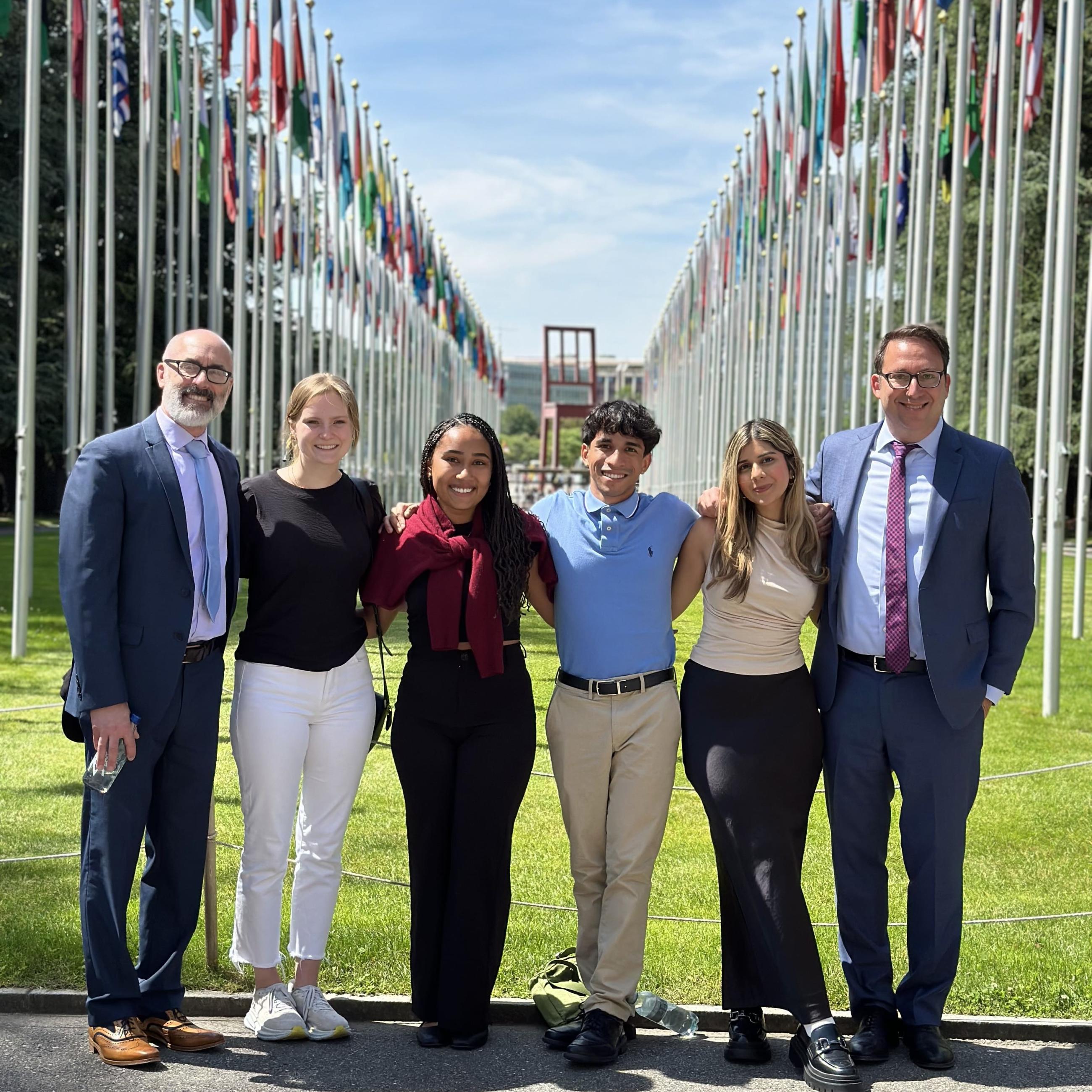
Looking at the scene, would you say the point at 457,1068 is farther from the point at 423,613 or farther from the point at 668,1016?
the point at 423,613

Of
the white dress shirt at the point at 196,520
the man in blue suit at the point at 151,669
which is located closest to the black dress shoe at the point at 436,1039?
the man in blue suit at the point at 151,669

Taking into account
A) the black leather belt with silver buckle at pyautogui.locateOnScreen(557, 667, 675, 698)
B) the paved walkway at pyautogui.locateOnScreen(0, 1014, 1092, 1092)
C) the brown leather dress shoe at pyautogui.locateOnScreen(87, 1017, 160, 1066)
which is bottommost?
the paved walkway at pyautogui.locateOnScreen(0, 1014, 1092, 1092)

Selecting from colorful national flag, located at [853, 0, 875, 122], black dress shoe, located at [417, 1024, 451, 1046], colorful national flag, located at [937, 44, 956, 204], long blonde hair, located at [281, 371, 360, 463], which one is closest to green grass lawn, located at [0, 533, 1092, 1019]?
black dress shoe, located at [417, 1024, 451, 1046]

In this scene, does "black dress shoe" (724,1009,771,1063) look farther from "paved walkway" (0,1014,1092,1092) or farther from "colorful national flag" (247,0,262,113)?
"colorful national flag" (247,0,262,113)

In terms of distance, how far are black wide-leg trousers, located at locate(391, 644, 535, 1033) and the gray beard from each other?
42.1 inches

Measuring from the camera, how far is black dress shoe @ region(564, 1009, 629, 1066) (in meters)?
4.20

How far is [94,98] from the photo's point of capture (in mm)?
16000

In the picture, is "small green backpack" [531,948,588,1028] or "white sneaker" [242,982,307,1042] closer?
"white sneaker" [242,982,307,1042]

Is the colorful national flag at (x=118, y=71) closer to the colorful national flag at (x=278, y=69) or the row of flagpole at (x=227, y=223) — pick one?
the row of flagpole at (x=227, y=223)

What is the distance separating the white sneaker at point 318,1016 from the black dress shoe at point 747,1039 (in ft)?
4.24

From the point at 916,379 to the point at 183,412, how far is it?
2493 mm

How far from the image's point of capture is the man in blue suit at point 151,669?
13.6 ft

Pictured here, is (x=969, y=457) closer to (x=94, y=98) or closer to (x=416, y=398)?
(x=94, y=98)

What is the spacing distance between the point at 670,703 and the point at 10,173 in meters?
35.1
